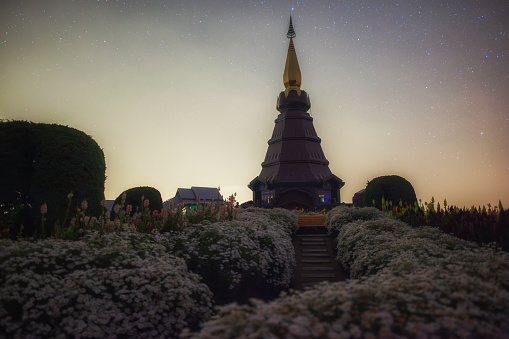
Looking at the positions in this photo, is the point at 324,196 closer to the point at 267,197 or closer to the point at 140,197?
the point at 267,197

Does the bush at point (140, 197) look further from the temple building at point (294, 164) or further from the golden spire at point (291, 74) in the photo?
the golden spire at point (291, 74)

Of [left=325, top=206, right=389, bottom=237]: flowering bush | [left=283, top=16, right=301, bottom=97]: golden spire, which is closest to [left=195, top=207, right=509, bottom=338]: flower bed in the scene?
[left=325, top=206, right=389, bottom=237]: flowering bush

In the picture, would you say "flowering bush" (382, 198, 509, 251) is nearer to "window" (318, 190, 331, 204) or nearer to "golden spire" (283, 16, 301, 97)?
"window" (318, 190, 331, 204)

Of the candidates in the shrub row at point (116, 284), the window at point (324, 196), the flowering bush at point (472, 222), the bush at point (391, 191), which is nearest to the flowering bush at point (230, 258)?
the shrub row at point (116, 284)

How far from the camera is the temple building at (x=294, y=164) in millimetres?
31641

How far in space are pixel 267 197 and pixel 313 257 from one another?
20.0 meters

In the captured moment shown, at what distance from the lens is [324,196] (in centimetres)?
3266

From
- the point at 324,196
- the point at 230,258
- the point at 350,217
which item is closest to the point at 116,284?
the point at 230,258

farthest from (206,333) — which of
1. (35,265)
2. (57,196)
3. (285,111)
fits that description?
A: (285,111)

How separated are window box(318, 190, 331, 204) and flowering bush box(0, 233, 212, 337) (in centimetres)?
2696

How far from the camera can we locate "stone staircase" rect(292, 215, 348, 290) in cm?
1078

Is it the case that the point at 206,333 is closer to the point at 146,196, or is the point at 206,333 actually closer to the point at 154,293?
the point at 154,293

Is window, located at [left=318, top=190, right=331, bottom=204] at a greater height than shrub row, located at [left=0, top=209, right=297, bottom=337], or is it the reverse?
window, located at [left=318, top=190, right=331, bottom=204]

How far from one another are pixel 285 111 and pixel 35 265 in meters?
31.6
